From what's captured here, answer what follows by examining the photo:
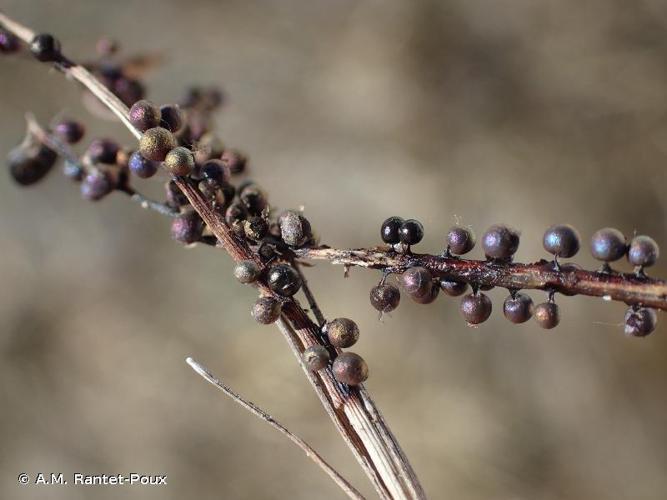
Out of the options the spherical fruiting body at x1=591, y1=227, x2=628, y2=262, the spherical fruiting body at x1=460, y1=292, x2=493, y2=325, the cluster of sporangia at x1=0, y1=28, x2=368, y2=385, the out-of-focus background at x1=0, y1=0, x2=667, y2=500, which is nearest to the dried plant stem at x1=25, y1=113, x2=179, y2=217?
the cluster of sporangia at x1=0, y1=28, x2=368, y2=385

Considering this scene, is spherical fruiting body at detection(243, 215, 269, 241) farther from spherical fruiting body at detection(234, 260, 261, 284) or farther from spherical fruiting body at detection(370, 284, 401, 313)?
spherical fruiting body at detection(370, 284, 401, 313)

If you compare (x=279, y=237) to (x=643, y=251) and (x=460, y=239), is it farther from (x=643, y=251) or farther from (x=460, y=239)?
(x=643, y=251)

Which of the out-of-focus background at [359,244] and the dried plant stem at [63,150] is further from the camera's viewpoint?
the out-of-focus background at [359,244]

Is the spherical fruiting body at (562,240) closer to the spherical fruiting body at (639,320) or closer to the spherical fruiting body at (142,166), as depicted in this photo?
the spherical fruiting body at (639,320)

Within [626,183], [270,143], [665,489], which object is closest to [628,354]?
[665,489]

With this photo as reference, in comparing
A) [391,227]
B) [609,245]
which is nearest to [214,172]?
[391,227]

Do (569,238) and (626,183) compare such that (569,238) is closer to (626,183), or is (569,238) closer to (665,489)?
(626,183)

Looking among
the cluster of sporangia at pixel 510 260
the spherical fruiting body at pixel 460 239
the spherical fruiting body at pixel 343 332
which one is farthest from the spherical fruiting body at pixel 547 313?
the spherical fruiting body at pixel 343 332
